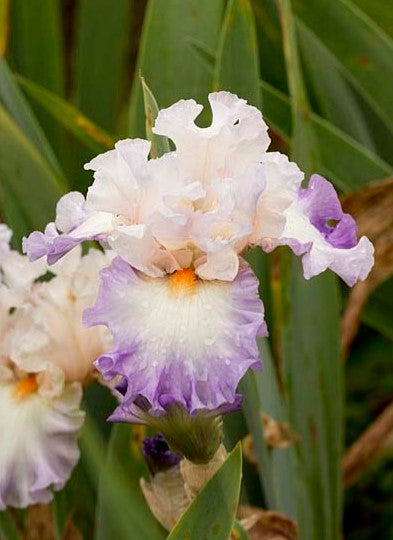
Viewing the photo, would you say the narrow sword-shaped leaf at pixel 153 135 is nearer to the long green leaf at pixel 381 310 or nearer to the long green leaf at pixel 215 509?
the long green leaf at pixel 215 509

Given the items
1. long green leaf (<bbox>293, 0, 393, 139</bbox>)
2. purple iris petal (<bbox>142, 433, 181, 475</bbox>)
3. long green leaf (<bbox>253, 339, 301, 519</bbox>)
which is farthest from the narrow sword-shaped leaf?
long green leaf (<bbox>293, 0, 393, 139</bbox>)

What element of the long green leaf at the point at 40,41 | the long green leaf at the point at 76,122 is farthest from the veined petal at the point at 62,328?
the long green leaf at the point at 40,41

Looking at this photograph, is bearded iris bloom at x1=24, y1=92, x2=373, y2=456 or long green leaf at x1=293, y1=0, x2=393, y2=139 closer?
bearded iris bloom at x1=24, y1=92, x2=373, y2=456

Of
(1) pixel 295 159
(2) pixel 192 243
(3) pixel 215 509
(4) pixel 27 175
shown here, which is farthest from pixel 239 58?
(3) pixel 215 509

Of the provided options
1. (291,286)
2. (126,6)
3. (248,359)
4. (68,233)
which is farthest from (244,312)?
(126,6)

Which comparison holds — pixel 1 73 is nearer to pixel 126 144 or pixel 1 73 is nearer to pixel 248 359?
pixel 126 144

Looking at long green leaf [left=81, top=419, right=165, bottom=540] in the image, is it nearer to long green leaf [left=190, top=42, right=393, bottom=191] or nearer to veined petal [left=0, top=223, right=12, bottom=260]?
veined petal [left=0, top=223, right=12, bottom=260]

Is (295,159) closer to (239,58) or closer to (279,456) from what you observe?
(239,58)
